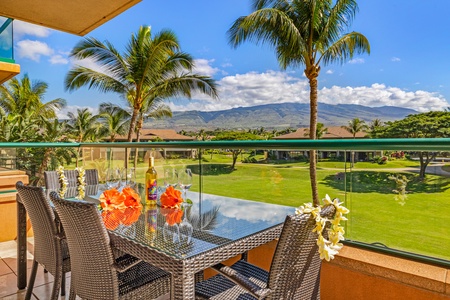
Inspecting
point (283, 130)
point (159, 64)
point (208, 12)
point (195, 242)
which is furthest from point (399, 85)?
point (195, 242)

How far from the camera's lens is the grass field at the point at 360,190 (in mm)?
2188

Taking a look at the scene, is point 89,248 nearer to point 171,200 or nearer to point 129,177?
point 171,200

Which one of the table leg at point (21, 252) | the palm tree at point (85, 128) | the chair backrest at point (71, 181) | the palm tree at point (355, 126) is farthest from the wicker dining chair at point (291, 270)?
the palm tree at point (355, 126)

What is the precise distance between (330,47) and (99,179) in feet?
42.9

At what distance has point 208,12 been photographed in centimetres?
4197

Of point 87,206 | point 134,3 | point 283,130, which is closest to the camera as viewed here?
point 87,206

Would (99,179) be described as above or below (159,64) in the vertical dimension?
below

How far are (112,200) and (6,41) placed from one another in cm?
532

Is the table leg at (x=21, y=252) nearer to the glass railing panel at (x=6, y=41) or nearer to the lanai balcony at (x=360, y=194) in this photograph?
the lanai balcony at (x=360, y=194)

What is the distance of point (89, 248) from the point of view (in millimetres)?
1664

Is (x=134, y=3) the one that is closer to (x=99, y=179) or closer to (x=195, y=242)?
(x=99, y=179)

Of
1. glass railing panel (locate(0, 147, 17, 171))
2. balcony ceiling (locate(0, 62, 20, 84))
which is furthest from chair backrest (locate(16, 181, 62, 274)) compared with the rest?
balcony ceiling (locate(0, 62, 20, 84))

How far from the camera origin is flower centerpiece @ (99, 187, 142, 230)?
203 cm

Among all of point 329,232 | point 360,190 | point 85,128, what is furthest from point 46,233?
point 85,128
